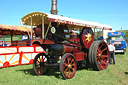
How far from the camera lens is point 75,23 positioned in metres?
6.29

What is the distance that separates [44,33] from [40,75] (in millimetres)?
1858

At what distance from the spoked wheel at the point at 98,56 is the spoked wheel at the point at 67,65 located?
1182 millimetres

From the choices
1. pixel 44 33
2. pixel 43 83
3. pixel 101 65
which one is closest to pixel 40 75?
pixel 43 83

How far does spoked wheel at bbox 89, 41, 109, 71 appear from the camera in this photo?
675 cm

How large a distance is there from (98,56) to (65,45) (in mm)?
1932

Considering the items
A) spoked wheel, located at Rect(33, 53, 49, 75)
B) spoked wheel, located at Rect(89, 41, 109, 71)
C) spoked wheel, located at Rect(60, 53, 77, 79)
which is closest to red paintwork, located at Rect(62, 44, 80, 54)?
spoked wheel, located at Rect(60, 53, 77, 79)

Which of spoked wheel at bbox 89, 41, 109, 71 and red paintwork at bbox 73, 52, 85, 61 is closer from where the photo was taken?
red paintwork at bbox 73, 52, 85, 61

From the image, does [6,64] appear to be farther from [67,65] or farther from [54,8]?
[54,8]

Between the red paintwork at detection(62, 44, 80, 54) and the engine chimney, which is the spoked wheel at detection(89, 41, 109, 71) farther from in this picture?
the engine chimney

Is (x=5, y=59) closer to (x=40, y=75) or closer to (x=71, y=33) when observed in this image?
(x=40, y=75)

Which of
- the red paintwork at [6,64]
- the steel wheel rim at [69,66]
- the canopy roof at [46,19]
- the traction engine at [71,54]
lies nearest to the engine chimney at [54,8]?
the red paintwork at [6,64]

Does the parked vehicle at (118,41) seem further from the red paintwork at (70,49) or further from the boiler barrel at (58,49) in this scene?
the boiler barrel at (58,49)

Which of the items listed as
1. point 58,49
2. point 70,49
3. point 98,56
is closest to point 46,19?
point 58,49

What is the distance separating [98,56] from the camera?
712cm
